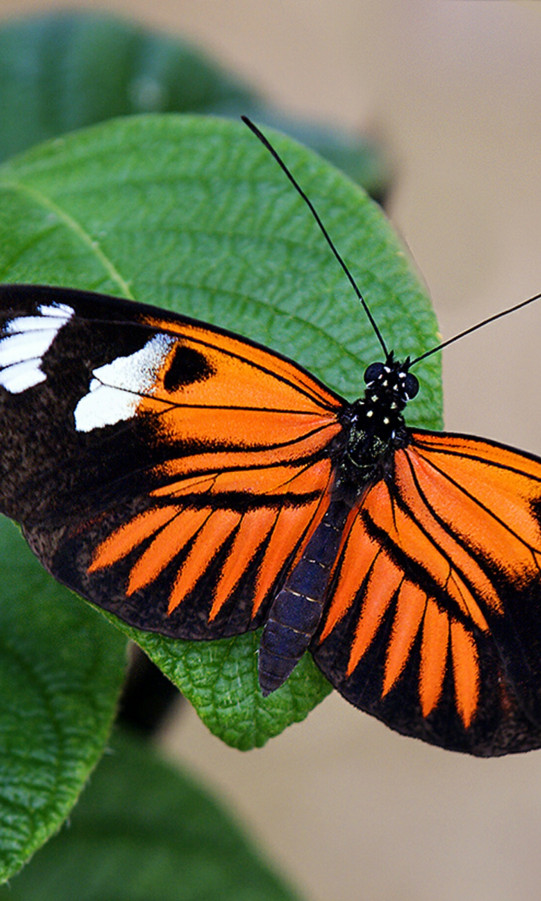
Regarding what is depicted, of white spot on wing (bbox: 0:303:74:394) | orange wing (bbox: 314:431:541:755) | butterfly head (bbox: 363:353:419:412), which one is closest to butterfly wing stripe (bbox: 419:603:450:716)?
orange wing (bbox: 314:431:541:755)

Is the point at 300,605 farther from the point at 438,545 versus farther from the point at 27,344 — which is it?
the point at 27,344

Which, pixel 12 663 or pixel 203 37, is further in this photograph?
pixel 203 37

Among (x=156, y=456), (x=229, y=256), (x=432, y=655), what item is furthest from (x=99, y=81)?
(x=432, y=655)

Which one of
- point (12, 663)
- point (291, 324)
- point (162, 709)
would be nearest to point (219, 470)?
point (291, 324)

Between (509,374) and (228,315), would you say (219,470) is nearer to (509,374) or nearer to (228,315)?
(228,315)

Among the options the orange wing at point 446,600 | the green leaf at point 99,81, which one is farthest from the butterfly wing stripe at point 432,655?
the green leaf at point 99,81

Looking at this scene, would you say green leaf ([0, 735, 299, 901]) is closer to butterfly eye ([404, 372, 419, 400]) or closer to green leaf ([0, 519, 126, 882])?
green leaf ([0, 519, 126, 882])
